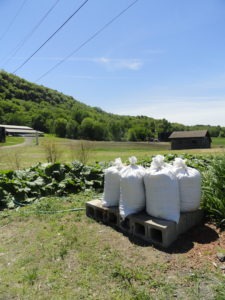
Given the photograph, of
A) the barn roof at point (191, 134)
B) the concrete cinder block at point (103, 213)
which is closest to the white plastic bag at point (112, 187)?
the concrete cinder block at point (103, 213)

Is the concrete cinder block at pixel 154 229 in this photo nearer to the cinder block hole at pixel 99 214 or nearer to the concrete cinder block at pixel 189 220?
the concrete cinder block at pixel 189 220

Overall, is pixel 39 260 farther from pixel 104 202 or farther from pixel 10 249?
pixel 104 202

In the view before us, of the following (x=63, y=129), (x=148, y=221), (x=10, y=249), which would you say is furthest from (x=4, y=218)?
(x=63, y=129)

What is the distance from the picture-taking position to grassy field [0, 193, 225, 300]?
2027mm

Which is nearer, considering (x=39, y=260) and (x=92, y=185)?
(x=39, y=260)

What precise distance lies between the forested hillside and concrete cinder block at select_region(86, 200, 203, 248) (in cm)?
7587

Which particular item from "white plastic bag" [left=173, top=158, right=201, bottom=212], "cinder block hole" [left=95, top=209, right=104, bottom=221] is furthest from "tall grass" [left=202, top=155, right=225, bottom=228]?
"cinder block hole" [left=95, top=209, right=104, bottom=221]

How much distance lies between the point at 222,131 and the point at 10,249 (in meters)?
96.0

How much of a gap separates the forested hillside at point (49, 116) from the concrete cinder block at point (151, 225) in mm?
75875

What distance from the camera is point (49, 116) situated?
89438mm

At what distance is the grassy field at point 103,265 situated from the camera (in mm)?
2027

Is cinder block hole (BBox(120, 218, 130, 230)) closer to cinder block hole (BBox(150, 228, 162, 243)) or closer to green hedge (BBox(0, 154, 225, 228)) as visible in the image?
cinder block hole (BBox(150, 228, 162, 243))

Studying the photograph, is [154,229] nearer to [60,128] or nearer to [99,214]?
[99,214]

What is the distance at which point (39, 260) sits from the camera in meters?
2.64
